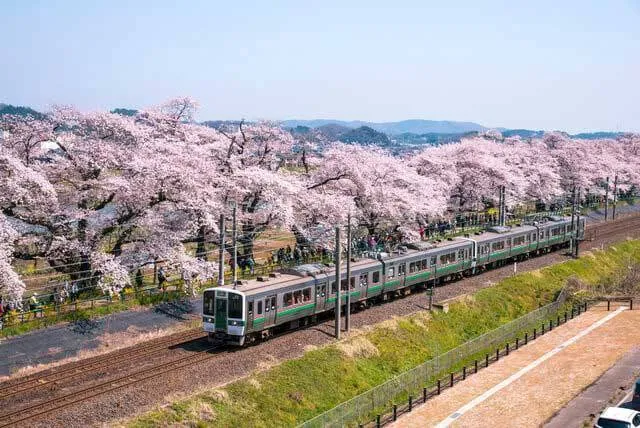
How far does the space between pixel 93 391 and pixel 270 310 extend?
775cm

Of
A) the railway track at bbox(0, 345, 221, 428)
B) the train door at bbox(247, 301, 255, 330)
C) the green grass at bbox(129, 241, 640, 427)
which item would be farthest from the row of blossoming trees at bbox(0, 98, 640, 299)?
the green grass at bbox(129, 241, 640, 427)

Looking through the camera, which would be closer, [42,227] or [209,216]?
[42,227]

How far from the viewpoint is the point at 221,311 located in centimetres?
2558

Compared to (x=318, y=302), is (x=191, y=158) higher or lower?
higher

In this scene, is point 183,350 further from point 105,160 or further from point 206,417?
point 105,160

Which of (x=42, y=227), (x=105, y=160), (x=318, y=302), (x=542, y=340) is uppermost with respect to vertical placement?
(x=105, y=160)

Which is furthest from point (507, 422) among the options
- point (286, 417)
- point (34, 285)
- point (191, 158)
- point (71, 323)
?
point (34, 285)

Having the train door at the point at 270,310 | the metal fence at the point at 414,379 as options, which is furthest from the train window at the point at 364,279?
the train door at the point at 270,310

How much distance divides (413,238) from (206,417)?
28.7m

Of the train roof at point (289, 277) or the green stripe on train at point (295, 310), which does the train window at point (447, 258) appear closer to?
the train roof at point (289, 277)

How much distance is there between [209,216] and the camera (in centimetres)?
3256

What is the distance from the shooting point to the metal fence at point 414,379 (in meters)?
20.7

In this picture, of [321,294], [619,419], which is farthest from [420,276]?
[619,419]

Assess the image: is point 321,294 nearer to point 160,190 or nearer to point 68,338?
point 160,190
